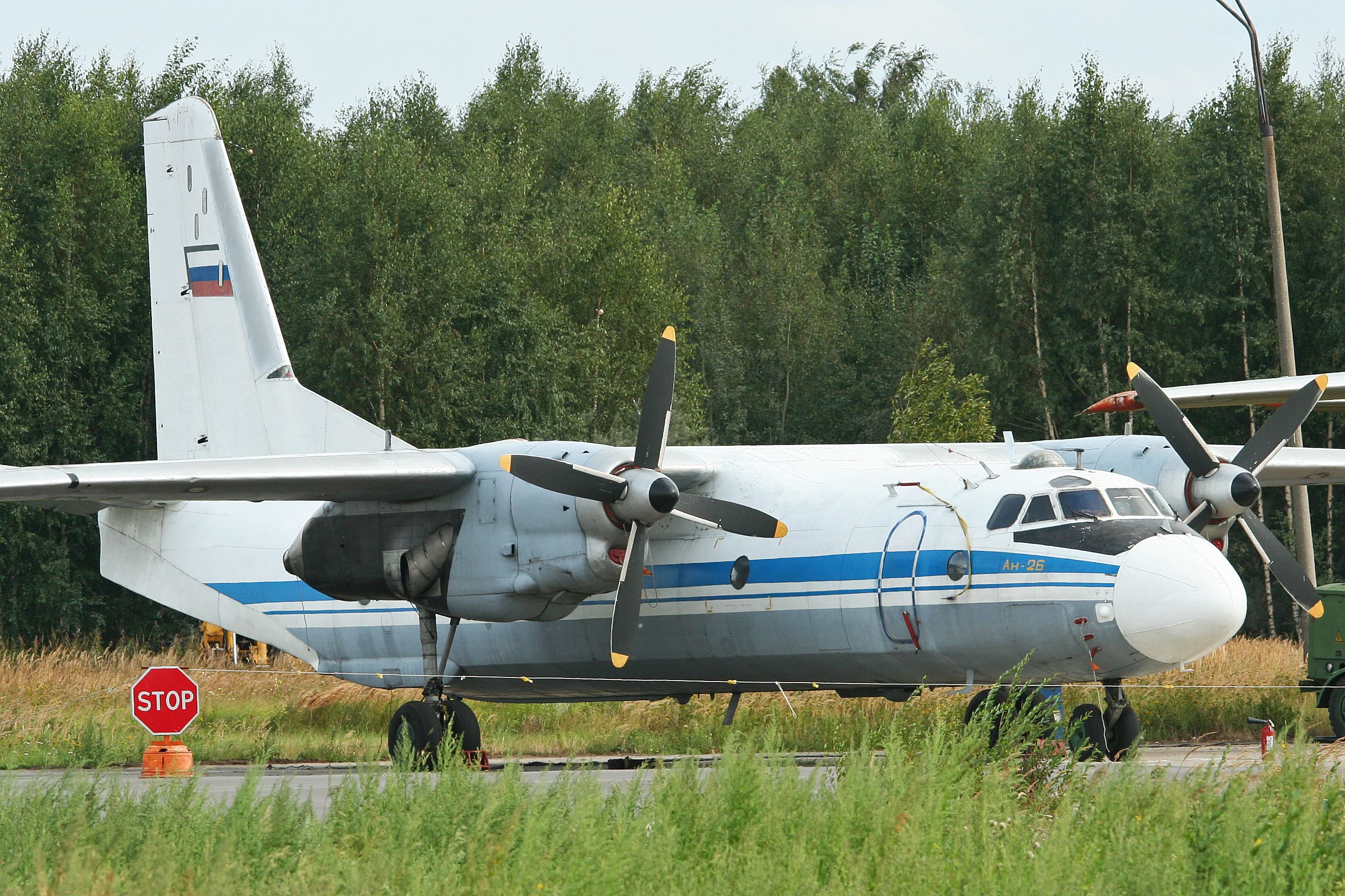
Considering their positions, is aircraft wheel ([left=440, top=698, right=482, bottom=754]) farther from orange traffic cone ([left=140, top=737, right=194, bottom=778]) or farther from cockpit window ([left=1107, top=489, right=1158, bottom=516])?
cockpit window ([left=1107, top=489, right=1158, bottom=516])

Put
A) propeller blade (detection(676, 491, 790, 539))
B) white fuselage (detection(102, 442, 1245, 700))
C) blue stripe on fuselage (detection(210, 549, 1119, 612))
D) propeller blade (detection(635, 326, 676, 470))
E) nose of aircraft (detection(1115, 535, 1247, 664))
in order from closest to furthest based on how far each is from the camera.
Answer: nose of aircraft (detection(1115, 535, 1247, 664))
white fuselage (detection(102, 442, 1245, 700))
blue stripe on fuselage (detection(210, 549, 1119, 612))
propeller blade (detection(676, 491, 790, 539))
propeller blade (detection(635, 326, 676, 470))

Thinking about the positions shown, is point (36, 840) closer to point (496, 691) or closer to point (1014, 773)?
point (1014, 773)

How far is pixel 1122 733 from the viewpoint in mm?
14031

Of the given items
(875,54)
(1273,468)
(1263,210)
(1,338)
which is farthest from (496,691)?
(875,54)

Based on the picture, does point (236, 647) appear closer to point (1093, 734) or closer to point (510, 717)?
point (510, 717)

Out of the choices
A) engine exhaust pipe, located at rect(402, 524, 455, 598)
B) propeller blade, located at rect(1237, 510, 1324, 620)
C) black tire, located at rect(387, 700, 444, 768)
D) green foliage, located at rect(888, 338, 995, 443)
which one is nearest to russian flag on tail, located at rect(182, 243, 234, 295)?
engine exhaust pipe, located at rect(402, 524, 455, 598)

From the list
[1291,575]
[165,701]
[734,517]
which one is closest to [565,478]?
[734,517]

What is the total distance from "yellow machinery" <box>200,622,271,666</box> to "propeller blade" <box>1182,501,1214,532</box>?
18877 mm

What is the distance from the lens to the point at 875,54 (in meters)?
76.9

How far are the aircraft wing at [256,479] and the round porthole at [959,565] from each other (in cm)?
473

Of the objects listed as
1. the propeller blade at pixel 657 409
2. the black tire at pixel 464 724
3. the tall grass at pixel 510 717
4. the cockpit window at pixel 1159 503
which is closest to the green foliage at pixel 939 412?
the tall grass at pixel 510 717

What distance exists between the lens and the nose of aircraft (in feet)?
38.4

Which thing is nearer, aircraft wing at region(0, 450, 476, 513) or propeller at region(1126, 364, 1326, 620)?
aircraft wing at region(0, 450, 476, 513)

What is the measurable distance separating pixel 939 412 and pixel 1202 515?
53.3 feet
